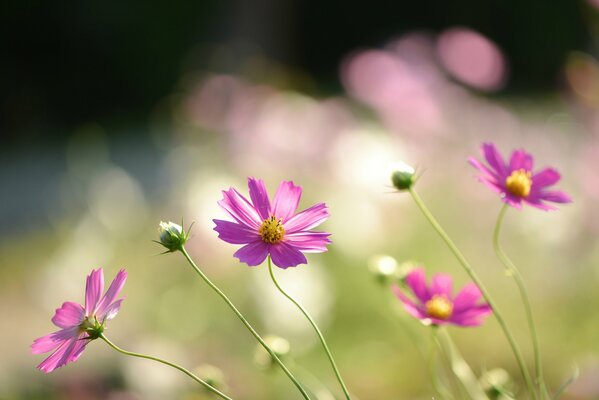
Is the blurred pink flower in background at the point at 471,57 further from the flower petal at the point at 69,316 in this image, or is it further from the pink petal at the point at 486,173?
the flower petal at the point at 69,316

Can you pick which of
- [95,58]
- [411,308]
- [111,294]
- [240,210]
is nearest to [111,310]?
[111,294]

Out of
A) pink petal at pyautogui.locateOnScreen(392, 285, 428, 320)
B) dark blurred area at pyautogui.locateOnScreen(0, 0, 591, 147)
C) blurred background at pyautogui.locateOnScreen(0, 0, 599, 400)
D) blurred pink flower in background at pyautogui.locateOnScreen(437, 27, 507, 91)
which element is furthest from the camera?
dark blurred area at pyautogui.locateOnScreen(0, 0, 591, 147)

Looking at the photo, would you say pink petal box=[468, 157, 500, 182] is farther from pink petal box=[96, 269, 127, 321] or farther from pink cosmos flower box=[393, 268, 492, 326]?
pink petal box=[96, 269, 127, 321]

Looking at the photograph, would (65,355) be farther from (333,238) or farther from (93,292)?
(333,238)

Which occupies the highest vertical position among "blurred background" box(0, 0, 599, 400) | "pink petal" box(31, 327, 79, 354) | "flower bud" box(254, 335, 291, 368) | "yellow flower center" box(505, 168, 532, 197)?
"blurred background" box(0, 0, 599, 400)

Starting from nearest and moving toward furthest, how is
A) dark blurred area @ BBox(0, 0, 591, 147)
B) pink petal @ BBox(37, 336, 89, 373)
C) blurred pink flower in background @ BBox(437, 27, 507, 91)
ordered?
pink petal @ BBox(37, 336, 89, 373)
blurred pink flower in background @ BBox(437, 27, 507, 91)
dark blurred area @ BBox(0, 0, 591, 147)

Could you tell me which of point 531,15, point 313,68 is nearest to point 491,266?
point 531,15

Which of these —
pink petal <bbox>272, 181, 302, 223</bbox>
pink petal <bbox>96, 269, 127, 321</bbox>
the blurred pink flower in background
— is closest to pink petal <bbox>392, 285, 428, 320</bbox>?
pink petal <bbox>272, 181, 302, 223</bbox>

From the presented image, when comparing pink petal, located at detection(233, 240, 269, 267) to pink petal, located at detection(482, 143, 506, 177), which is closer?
pink petal, located at detection(233, 240, 269, 267)
